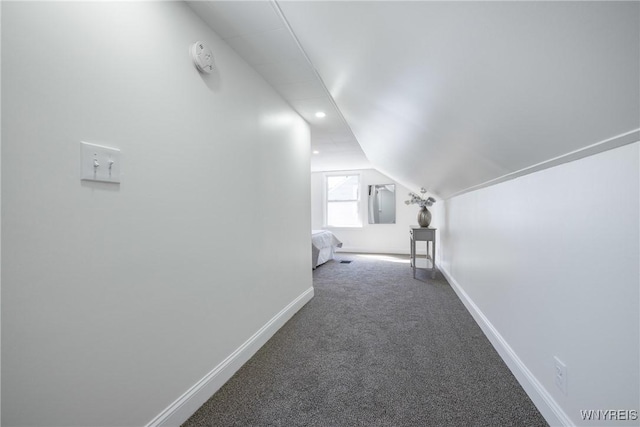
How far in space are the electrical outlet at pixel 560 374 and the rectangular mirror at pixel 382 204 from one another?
5602 mm

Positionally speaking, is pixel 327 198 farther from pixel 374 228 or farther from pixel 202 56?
pixel 202 56

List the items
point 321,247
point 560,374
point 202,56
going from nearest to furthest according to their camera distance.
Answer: point 560,374 → point 202,56 → point 321,247

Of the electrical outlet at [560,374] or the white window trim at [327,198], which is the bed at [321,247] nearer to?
the white window trim at [327,198]

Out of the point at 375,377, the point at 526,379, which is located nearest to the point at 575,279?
the point at 526,379

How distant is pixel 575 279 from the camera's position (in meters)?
1.11

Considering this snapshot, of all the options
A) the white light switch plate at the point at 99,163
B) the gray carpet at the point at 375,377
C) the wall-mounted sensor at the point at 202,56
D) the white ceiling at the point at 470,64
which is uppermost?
the wall-mounted sensor at the point at 202,56

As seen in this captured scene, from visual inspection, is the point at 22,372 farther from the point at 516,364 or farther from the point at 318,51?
the point at 516,364

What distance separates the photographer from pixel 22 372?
0.80m

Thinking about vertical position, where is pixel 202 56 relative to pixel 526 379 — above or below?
above

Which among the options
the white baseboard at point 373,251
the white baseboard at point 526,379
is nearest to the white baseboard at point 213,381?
the white baseboard at point 526,379

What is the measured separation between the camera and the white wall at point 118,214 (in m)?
0.81

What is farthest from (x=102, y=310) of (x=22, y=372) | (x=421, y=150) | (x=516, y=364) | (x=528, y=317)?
(x=421, y=150)

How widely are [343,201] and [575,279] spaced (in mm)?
6160

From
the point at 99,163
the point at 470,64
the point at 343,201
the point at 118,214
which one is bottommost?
the point at 118,214
